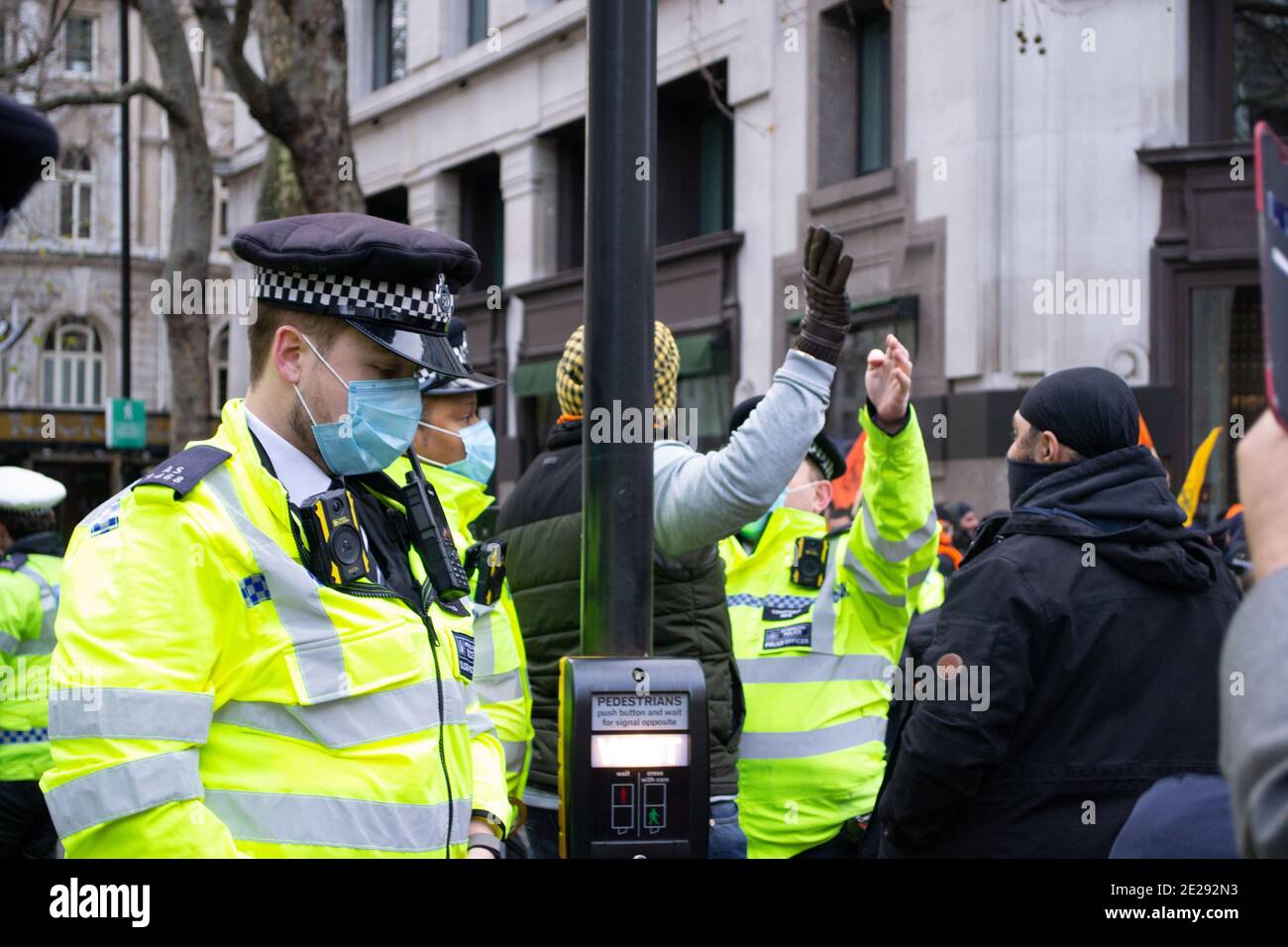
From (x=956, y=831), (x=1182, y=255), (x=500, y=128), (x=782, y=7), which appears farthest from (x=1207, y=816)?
(x=500, y=128)

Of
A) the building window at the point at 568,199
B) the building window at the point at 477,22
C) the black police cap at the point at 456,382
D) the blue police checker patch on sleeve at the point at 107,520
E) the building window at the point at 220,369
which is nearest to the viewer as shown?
the blue police checker patch on sleeve at the point at 107,520

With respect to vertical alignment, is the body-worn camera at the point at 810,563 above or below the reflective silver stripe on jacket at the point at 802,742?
above

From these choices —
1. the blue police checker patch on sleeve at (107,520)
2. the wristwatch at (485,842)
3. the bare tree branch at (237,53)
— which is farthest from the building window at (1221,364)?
the blue police checker patch on sleeve at (107,520)

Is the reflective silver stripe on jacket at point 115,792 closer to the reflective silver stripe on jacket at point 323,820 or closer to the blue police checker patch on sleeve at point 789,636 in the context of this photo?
→ the reflective silver stripe on jacket at point 323,820

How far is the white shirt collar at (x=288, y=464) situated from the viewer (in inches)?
110

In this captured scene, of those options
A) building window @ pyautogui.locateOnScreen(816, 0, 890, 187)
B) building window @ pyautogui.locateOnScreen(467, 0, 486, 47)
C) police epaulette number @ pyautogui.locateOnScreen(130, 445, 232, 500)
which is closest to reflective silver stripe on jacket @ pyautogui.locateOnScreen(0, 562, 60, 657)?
police epaulette number @ pyautogui.locateOnScreen(130, 445, 232, 500)

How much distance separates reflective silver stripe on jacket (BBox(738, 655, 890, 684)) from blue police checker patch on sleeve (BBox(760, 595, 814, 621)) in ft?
0.43

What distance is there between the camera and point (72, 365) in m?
47.2

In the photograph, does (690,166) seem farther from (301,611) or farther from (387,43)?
(301,611)

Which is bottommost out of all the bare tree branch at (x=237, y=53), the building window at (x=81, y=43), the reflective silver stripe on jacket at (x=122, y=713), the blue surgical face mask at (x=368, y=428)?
the reflective silver stripe on jacket at (x=122, y=713)

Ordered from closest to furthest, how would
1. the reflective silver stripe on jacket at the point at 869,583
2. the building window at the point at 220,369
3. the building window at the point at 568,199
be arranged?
the reflective silver stripe on jacket at the point at 869,583, the building window at the point at 568,199, the building window at the point at 220,369

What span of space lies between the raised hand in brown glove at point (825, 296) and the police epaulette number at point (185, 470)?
120 cm

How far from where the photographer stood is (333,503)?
271 centimetres

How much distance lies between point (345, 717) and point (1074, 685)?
5.54ft
